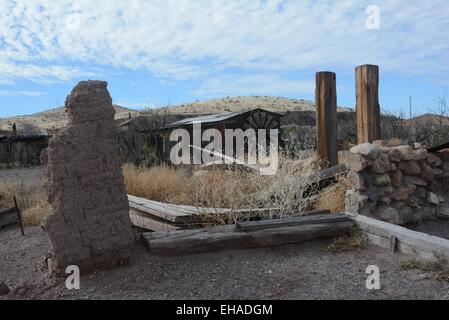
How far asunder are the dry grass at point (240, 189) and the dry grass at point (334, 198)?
0.14 metres

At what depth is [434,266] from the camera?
12.9 feet

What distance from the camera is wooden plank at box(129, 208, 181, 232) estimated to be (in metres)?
5.28

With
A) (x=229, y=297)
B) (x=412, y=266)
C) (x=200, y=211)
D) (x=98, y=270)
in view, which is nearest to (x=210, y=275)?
(x=229, y=297)

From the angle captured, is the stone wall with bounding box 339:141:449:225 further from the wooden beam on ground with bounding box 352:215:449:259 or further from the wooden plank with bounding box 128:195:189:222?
the wooden plank with bounding box 128:195:189:222

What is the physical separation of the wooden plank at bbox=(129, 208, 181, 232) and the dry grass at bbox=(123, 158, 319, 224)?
0.54 metres

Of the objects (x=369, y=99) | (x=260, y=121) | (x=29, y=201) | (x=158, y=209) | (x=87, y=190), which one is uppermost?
(x=260, y=121)

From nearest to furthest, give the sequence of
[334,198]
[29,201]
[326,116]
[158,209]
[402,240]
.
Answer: [402,240] < [158,209] < [334,198] < [326,116] < [29,201]

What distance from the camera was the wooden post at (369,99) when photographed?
23.5 ft

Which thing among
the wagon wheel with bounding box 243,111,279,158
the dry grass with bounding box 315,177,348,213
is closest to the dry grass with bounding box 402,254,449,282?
the dry grass with bounding box 315,177,348,213

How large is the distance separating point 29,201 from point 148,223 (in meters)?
3.76

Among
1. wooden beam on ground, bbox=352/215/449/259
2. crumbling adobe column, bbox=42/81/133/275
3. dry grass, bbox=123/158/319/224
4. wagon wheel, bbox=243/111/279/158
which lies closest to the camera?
crumbling adobe column, bbox=42/81/133/275

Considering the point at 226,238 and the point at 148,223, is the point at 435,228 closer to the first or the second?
the point at 226,238

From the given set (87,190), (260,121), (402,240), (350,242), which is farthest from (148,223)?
(260,121)
